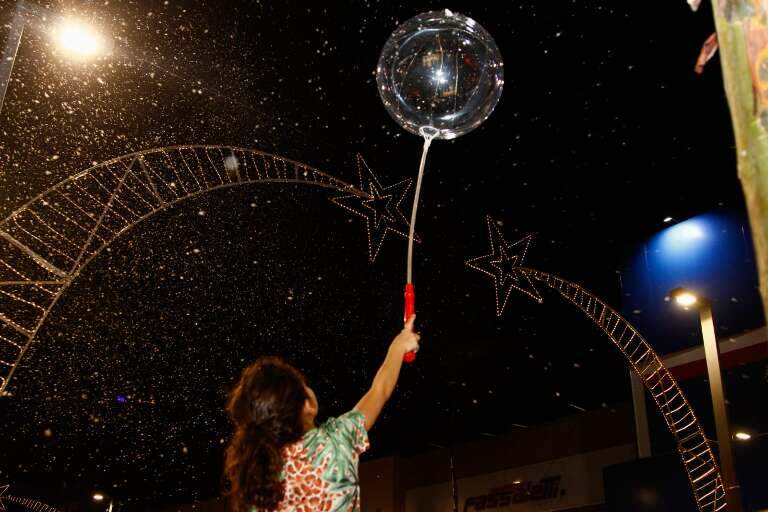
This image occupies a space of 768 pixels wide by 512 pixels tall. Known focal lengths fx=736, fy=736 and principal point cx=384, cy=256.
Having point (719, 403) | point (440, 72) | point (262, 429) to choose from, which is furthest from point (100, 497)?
point (262, 429)

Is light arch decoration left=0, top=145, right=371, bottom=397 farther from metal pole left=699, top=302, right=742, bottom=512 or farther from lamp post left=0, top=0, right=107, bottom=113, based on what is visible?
metal pole left=699, top=302, right=742, bottom=512

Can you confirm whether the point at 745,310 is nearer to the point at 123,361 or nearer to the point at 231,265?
the point at 231,265

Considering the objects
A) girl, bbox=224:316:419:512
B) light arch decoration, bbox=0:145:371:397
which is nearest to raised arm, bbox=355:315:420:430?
girl, bbox=224:316:419:512

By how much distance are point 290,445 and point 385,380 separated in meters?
0.36

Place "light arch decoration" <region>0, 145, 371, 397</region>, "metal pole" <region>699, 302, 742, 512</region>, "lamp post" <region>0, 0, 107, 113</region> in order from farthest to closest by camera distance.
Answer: "light arch decoration" <region>0, 145, 371, 397</region>, "metal pole" <region>699, 302, 742, 512</region>, "lamp post" <region>0, 0, 107, 113</region>

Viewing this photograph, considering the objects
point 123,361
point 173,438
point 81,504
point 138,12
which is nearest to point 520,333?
point 123,361

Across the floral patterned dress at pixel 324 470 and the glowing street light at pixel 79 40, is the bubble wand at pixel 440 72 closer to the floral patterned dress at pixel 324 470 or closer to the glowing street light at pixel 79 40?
the floral patterned dress at pixel 324 470

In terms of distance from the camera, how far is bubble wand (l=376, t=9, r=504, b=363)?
3729mm

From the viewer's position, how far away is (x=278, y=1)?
5543mm

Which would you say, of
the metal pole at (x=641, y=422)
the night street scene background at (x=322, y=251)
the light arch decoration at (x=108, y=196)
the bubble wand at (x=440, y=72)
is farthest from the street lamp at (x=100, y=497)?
the bubble wand at (x=440, y=72)

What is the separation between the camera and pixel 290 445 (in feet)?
7.15

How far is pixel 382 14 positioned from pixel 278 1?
79 cm

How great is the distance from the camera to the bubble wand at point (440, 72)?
3.73 metres

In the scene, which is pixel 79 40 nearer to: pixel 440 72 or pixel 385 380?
pixel 440 72
